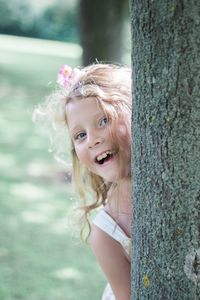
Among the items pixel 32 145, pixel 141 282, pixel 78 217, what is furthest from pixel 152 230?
pixel 32 145

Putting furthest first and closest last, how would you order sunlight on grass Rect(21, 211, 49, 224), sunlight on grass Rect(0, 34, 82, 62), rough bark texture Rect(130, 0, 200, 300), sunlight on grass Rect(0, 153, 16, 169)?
sunlight on grass Rect(0, 34, 82, 62) → sunlight on grass Rect(0, 153, 16, 169) → sunlight on grass Rect(21, 211, 49, 224) → rough bark texture Rect(130, 0, 200, 300)

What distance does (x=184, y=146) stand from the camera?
62.4 inches

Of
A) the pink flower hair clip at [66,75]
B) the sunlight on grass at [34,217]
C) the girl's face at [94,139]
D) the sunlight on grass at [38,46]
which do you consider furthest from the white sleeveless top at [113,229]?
the sunlight on grass at [38,46]

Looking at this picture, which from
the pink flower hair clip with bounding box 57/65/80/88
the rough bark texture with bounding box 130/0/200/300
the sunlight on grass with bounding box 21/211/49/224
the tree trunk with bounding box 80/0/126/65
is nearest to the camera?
the rough bark texture with bounding box 130/0/200/300

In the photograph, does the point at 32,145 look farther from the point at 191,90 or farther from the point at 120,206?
the point at 191,90

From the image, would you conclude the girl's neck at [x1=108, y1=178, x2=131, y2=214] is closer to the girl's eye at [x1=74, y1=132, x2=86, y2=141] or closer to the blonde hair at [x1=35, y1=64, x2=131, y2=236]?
the blonde hair at [x1=35, y1=64, x2=131, y2=236]

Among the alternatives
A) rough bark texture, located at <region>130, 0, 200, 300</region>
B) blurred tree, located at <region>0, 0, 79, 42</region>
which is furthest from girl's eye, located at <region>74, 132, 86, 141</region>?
blurred tree, located at <region>0, 0, 79, 42</region>

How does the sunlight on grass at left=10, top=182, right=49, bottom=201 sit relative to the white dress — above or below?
below

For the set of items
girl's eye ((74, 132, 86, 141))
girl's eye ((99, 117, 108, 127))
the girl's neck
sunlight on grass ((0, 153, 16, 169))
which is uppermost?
girl's eye ((99, 117, 108, 127))

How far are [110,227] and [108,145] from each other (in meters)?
0.28

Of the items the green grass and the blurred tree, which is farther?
the blurred tree

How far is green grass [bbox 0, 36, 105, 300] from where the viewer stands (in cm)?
398

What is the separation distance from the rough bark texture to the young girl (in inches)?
19.5

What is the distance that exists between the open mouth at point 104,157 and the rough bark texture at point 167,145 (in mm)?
497
